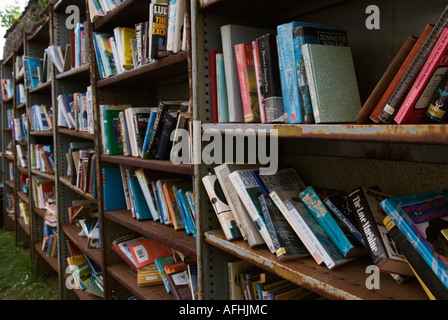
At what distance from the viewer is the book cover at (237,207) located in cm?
A: 109

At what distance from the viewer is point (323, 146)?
4.27ft

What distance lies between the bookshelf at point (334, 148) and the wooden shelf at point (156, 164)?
82 millimetres

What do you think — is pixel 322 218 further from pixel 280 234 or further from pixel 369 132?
pixel 369 132

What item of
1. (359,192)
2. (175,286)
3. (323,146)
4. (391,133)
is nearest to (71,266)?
(175,286)

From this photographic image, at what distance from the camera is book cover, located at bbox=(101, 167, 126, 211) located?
6.49 feet

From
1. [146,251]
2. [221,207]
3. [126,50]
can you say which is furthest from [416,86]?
[146,251]

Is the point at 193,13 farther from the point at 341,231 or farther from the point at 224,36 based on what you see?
the point at 341,231

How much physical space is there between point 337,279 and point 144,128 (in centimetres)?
114

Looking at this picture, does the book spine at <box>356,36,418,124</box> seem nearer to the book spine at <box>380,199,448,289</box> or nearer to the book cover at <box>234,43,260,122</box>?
the book spine at <box>380,199,448,289</box>

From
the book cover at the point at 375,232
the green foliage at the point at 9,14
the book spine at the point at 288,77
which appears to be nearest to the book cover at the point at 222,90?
the book spine at the point at 288,77

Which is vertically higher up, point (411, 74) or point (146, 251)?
point (411, 74)

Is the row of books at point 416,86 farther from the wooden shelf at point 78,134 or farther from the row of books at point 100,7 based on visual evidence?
the wooden shelf at point 78,134

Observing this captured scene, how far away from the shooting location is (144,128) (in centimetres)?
172
